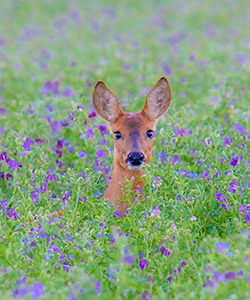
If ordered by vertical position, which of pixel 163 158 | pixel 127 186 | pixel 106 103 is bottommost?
pixel 127 186

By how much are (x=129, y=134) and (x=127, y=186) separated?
1548 millimetres

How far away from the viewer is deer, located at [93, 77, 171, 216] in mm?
5898

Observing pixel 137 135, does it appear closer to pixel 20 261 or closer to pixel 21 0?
pixel 20 261

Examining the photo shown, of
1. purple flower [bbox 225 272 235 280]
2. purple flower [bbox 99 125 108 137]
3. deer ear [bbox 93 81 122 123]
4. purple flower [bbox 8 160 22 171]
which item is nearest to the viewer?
purple flower [bbox 225 272 235 280]

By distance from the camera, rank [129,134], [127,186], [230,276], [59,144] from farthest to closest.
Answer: [59,144] < [129,134] < [127,186] < [230,276]

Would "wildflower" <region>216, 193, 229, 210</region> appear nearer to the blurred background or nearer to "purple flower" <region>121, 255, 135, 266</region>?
"purple flower" <region>121, 255, 135, 266</region>

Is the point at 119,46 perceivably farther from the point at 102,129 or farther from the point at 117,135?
the point at 117,135

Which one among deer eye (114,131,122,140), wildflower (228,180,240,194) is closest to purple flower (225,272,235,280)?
wildflower (228,180,240,194)

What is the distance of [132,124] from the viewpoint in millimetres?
6266

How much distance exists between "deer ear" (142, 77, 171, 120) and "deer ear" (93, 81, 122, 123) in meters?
0.32

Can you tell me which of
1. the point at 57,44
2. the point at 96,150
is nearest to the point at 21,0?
the point at 57,44

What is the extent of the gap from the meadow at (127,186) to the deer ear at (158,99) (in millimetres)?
210

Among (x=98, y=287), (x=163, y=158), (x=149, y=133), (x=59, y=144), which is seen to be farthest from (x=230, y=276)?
(x=59, y=144)

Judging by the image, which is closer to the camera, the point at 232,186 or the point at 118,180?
the point at 232,186
